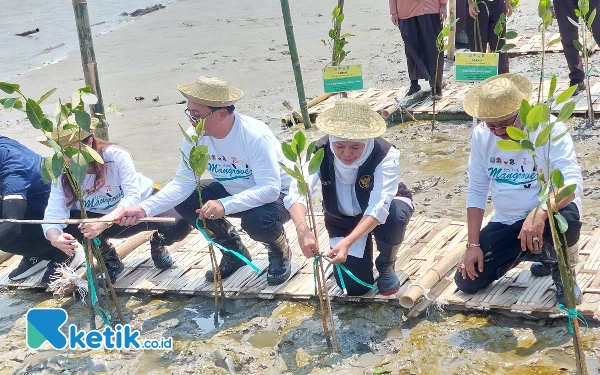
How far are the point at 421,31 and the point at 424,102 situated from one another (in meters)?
0.71

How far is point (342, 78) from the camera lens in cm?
736

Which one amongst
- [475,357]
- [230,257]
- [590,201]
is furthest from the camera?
[590,201]

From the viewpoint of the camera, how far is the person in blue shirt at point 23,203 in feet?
15.5

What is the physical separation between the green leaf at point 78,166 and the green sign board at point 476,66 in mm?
3675

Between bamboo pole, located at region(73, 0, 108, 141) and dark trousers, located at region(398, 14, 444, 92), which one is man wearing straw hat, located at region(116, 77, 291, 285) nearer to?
bamboo pole, located at region(73, 0, 108, 141)

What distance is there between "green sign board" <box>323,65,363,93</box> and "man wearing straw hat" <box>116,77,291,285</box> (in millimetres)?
2836

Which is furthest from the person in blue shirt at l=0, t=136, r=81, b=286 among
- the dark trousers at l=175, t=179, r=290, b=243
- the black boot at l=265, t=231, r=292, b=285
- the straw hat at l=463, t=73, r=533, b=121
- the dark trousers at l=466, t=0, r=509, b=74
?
the dark trousers at l=466, t=0, r=509, b=74

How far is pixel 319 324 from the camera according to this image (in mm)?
4125

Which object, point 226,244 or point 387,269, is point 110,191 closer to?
point 226,244

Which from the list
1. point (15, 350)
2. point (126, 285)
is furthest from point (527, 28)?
point (15, 350)

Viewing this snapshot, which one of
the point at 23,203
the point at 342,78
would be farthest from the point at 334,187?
the point at 342,78

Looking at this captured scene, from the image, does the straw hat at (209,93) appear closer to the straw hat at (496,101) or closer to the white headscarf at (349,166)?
the white headscarf at (349,166)

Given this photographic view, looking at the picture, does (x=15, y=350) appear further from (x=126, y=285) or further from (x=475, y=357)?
(x=475, y=357)

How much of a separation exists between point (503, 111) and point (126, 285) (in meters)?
2.54
